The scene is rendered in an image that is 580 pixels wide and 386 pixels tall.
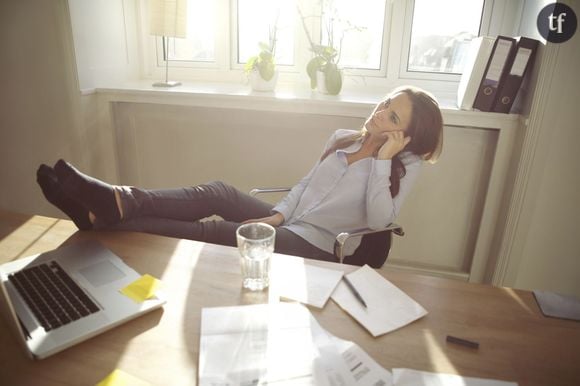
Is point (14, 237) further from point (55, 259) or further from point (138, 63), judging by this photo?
point (138, 63)

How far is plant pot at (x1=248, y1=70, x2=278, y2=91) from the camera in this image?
7.07 ft

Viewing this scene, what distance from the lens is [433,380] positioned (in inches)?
27.9

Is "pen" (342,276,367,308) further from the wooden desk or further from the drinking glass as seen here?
the drinking glass

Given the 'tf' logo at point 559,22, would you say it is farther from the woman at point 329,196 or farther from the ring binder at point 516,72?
the woman at point 329,196

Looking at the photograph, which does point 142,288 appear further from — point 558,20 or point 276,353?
point 558,20

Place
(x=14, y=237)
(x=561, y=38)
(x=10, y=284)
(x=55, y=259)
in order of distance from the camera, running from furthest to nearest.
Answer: (x=561, y=38)
(x=14, y=237)
(x=55, y=259)
(x=10, y=284)

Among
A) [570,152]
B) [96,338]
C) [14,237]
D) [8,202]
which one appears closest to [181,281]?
[96,338]

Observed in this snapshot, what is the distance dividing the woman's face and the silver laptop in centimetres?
105

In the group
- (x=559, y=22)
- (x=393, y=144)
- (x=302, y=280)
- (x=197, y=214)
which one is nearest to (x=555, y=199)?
(x=559, y=22)

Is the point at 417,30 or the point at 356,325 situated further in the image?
the point at 417,30

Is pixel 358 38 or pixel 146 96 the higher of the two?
pixel 358 38

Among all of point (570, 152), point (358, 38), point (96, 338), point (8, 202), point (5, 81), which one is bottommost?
point (8, 202)

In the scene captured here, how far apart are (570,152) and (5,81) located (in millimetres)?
2675

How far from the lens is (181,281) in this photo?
3.14 ft
